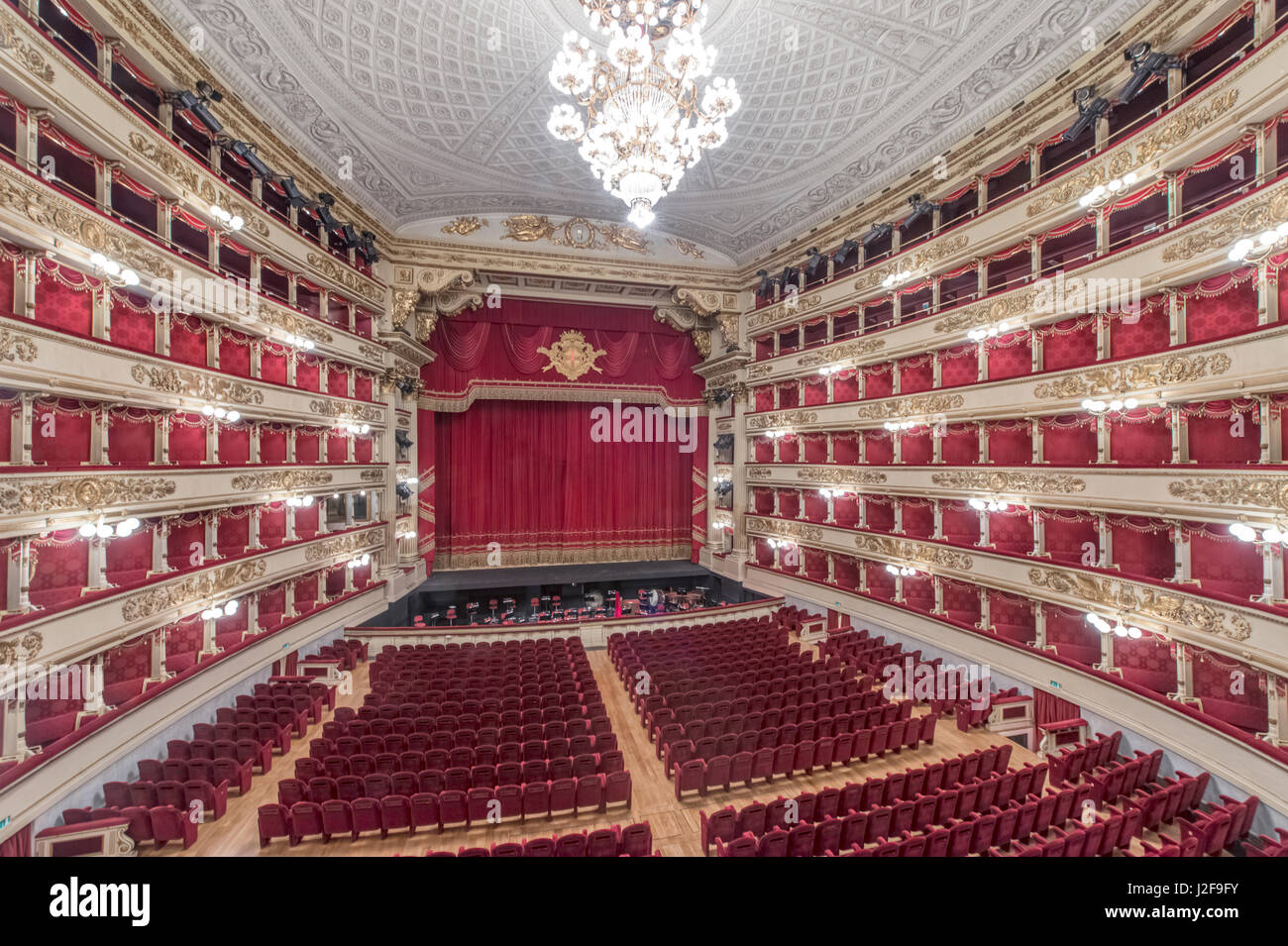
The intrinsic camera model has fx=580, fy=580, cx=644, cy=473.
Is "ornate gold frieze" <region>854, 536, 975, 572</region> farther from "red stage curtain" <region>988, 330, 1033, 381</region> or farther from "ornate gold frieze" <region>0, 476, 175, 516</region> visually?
"ornate gold frieze" <region>0, 476, 175, 516</region>

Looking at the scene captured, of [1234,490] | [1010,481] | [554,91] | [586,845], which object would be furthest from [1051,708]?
[554,91]

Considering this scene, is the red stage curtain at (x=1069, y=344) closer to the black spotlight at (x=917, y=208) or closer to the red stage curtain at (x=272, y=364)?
the black spotlight at (x=917, y=208)

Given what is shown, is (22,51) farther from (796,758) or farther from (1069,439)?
(1069,439)

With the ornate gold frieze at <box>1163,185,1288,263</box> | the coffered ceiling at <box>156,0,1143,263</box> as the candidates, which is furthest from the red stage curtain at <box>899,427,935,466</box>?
the coffered ceiling at <box>156,0,1143,263</box>

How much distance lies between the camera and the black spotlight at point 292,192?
468 inches

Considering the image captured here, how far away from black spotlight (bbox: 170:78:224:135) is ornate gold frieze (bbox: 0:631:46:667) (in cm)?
842

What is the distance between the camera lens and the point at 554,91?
11.8m

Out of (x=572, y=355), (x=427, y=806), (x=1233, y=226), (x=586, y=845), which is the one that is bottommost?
(x=427, y=806)

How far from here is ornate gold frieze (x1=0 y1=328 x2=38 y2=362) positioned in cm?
676

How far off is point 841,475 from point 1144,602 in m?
7.33

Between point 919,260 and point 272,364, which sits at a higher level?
point 919,260

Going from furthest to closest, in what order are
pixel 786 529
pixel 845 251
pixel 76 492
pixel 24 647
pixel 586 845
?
pixel 786 529 < pixel 845 251 < pixel 76 492 < pixel 24 647 < pixel 586 845

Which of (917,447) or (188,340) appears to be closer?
(188,340)

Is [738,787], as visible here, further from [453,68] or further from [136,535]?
[453,68]
